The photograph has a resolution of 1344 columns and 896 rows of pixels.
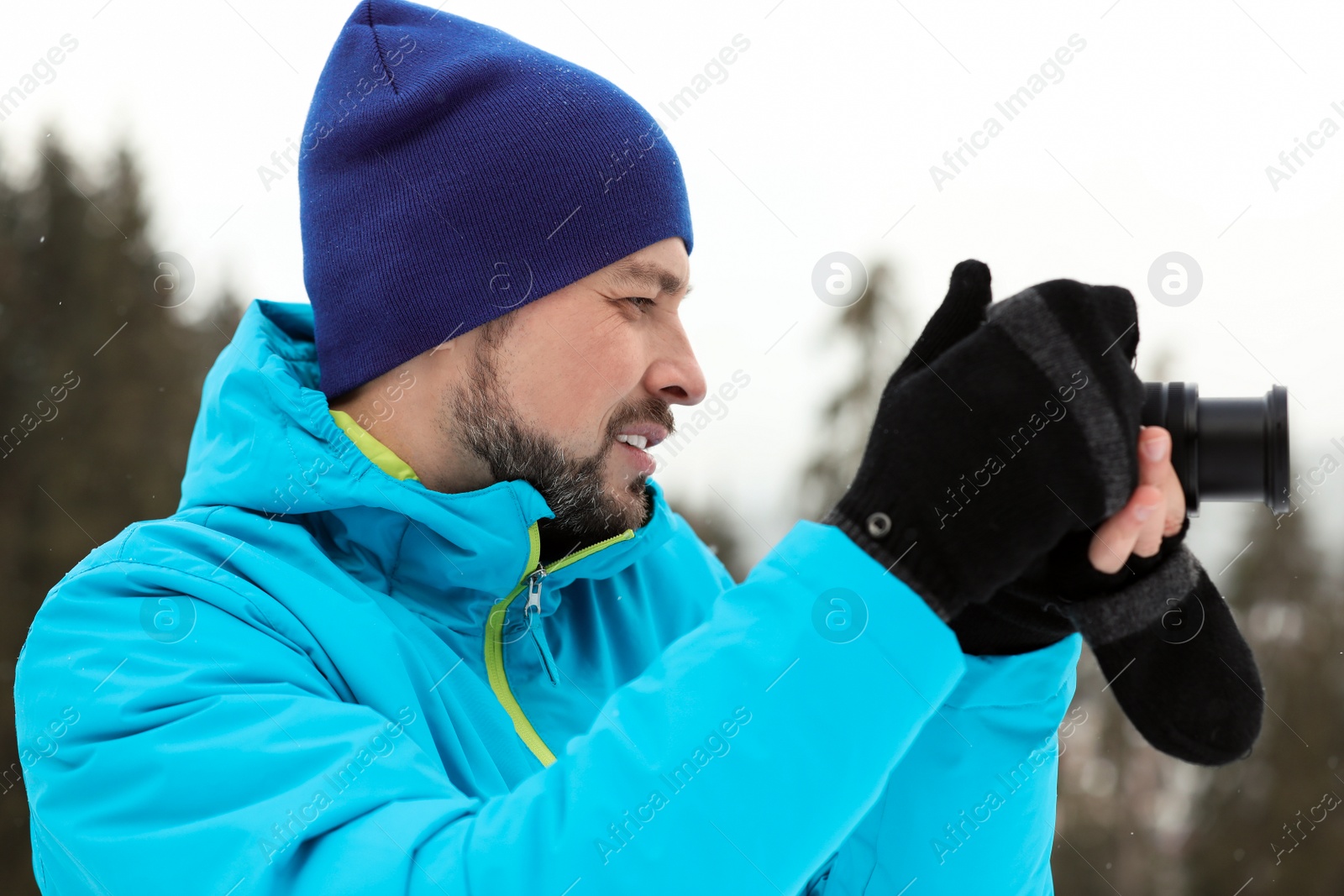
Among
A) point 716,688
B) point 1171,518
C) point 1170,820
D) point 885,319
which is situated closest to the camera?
point 716,688

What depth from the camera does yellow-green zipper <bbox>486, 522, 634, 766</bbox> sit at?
4.12 ft

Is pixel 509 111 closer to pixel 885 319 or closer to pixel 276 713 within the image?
pixel 276 713

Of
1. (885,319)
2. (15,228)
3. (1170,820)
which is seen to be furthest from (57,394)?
(1170,820)

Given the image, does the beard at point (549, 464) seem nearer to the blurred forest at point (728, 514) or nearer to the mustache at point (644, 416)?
the mustache at point (644, 416)

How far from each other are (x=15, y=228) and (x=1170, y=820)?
40.6 ft

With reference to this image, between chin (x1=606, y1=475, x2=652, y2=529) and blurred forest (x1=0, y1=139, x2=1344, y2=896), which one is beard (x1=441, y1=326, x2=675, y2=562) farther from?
blurred forest (x1=0, y1=139, x2=1344, y2=896)

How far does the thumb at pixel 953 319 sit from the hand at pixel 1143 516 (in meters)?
0.16

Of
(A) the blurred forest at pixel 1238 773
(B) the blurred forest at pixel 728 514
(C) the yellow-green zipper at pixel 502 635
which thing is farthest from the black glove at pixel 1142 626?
(A) the blurred forest at pixel 1238 773

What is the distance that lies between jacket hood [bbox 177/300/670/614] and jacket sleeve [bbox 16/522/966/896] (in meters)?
0.23

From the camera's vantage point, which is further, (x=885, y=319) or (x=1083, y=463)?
(x=885, y=319)

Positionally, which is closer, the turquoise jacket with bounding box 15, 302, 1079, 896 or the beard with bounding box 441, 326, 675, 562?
the turquoise jacket with bounding box 15, 302, 1079, 896

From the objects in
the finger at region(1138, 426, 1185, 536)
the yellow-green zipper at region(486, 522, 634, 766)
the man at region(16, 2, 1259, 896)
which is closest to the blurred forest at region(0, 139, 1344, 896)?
the man at region(16, 2, 1259, 896)

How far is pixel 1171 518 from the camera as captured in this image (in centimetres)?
90

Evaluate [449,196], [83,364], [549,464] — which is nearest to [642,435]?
[549,464]
